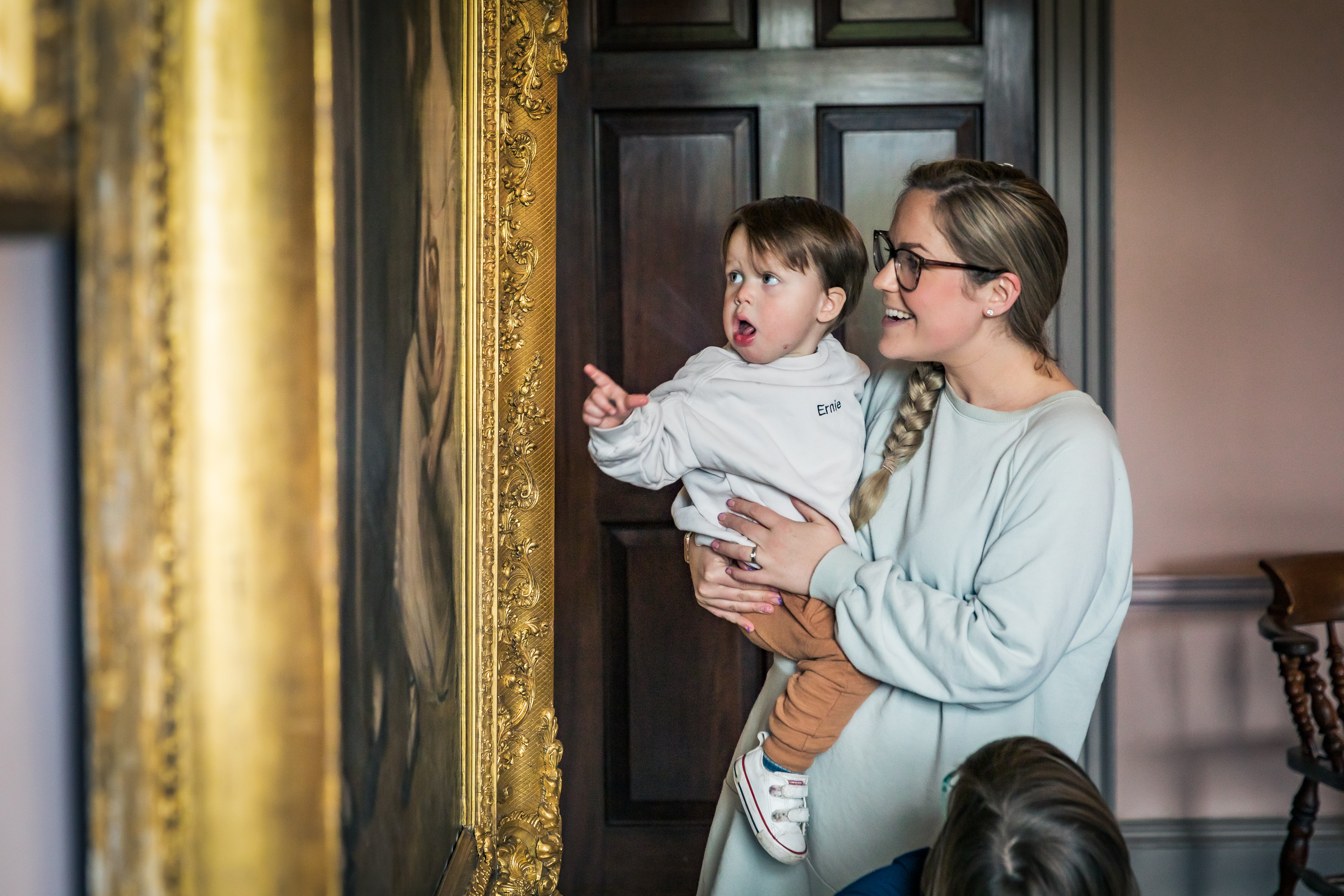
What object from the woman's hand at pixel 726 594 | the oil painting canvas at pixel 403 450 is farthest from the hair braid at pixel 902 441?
the oil painting canvas at pixel 403 450

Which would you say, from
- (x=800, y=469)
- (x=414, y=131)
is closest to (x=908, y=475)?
(x=800, y=469)

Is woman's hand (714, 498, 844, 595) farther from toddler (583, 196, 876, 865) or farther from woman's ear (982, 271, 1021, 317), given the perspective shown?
woman's ear (982, 271, 1021, 317)

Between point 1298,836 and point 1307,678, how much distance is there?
16.4 inches

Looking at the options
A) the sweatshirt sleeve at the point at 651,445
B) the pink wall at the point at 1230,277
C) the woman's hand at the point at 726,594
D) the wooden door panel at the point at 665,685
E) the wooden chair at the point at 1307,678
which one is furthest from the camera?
the wooden door panel at the point at 665,685

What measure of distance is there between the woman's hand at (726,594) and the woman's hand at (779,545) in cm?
1

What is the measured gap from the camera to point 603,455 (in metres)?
1.66

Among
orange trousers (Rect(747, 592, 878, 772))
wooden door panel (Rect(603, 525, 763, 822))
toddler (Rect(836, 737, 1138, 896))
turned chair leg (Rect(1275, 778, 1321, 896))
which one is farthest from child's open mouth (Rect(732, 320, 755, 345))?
turned chair leg (Rect(1275, 778, 1321, 896))

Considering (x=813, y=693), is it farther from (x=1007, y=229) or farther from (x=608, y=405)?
(x=1007, y=229)

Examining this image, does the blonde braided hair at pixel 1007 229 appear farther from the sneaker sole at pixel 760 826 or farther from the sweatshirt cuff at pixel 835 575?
the sneaker sole at pixel 760 826

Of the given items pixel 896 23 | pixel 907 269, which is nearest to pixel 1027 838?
pixel 907 269

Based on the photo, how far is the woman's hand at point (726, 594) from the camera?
71.7 inches

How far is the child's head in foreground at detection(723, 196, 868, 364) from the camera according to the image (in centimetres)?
183

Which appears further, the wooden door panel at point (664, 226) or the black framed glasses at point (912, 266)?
the wooden door panel at point (664, 226)

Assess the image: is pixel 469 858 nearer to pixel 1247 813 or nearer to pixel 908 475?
pixel 908 475
